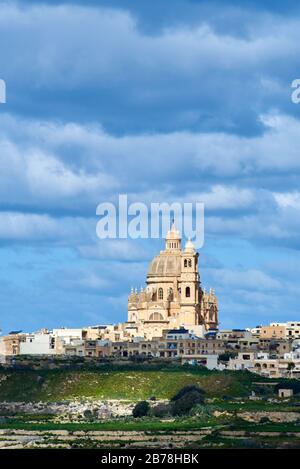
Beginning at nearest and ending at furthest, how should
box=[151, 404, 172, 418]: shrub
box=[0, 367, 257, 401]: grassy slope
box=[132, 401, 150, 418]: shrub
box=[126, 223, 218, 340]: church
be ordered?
1. box=[132, 401, 150, 418]: shrub
2. box=[151, 404, 172, 418]: shrub
3. box=[0, 367, 257, 401]: grassy slope
4. box=[126, 223, 218, 340]: church

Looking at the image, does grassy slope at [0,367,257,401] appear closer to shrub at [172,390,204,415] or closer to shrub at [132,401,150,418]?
shrub at [172,390,204,415]

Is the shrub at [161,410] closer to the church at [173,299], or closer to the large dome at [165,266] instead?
the church at [173,299]

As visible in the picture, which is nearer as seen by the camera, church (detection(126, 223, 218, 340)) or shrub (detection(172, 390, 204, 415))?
shrub (detection(172, 390, 204, 415))

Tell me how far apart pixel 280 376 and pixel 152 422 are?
120 feet

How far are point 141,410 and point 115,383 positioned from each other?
61.6 ft

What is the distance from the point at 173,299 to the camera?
18362cm

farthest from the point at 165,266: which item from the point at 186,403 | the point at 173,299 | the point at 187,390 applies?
the point at 186,403

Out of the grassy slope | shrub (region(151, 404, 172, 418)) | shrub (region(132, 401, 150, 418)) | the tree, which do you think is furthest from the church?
shrub (region(132, 401, 150, 418))

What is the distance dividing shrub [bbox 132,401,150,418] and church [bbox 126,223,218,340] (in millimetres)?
40778

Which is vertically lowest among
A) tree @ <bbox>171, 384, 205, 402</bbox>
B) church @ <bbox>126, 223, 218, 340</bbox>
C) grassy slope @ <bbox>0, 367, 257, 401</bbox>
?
tree @ <bbox>171, 384, 205, 402</bbox>

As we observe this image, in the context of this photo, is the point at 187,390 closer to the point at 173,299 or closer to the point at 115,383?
the point at 115,383

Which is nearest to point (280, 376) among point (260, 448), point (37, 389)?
point (37, 389)

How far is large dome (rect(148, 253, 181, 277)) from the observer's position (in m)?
185

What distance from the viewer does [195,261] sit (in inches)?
7141
